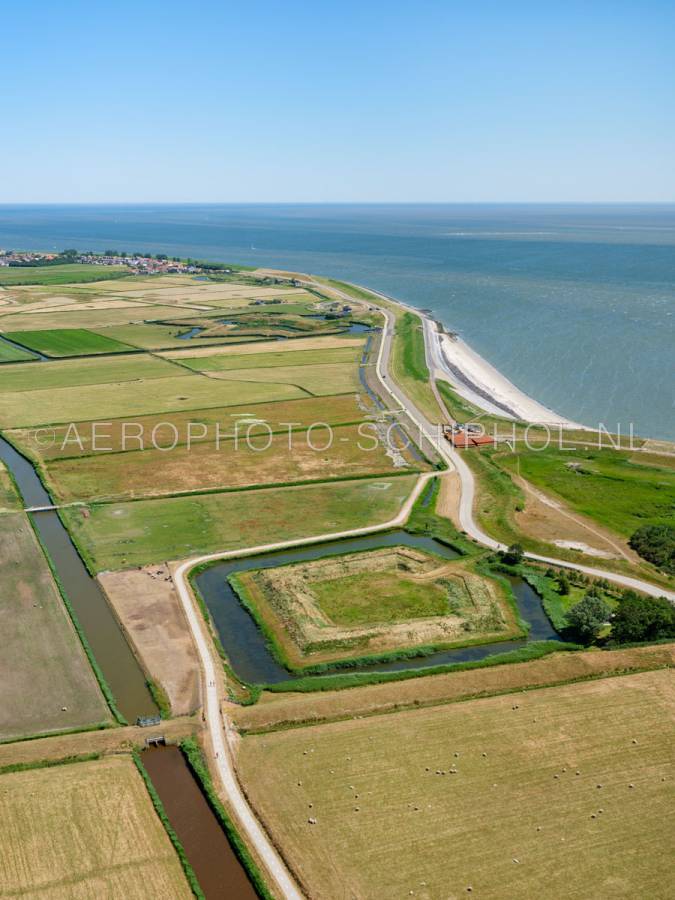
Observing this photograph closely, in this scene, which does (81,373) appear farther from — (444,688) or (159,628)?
(444,688)

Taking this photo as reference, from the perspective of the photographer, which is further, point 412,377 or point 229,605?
point 412,377

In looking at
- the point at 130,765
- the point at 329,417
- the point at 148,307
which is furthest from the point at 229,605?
the point at 148,307

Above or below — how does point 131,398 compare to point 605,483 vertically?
above

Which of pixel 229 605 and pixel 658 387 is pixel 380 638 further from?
pixel 658 387

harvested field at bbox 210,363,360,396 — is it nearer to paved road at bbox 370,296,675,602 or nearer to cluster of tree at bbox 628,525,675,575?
paved road at bbox 370,296,675,602

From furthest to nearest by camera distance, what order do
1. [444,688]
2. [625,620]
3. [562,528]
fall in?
[562,528] < [625,620] < [444,688]

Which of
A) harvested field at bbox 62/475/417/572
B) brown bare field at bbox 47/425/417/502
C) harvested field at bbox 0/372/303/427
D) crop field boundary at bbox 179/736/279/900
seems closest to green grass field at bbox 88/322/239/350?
harvested field at bbox 0/372/303/427

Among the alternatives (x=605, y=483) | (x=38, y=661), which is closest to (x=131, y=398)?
(x=38, y=661)
